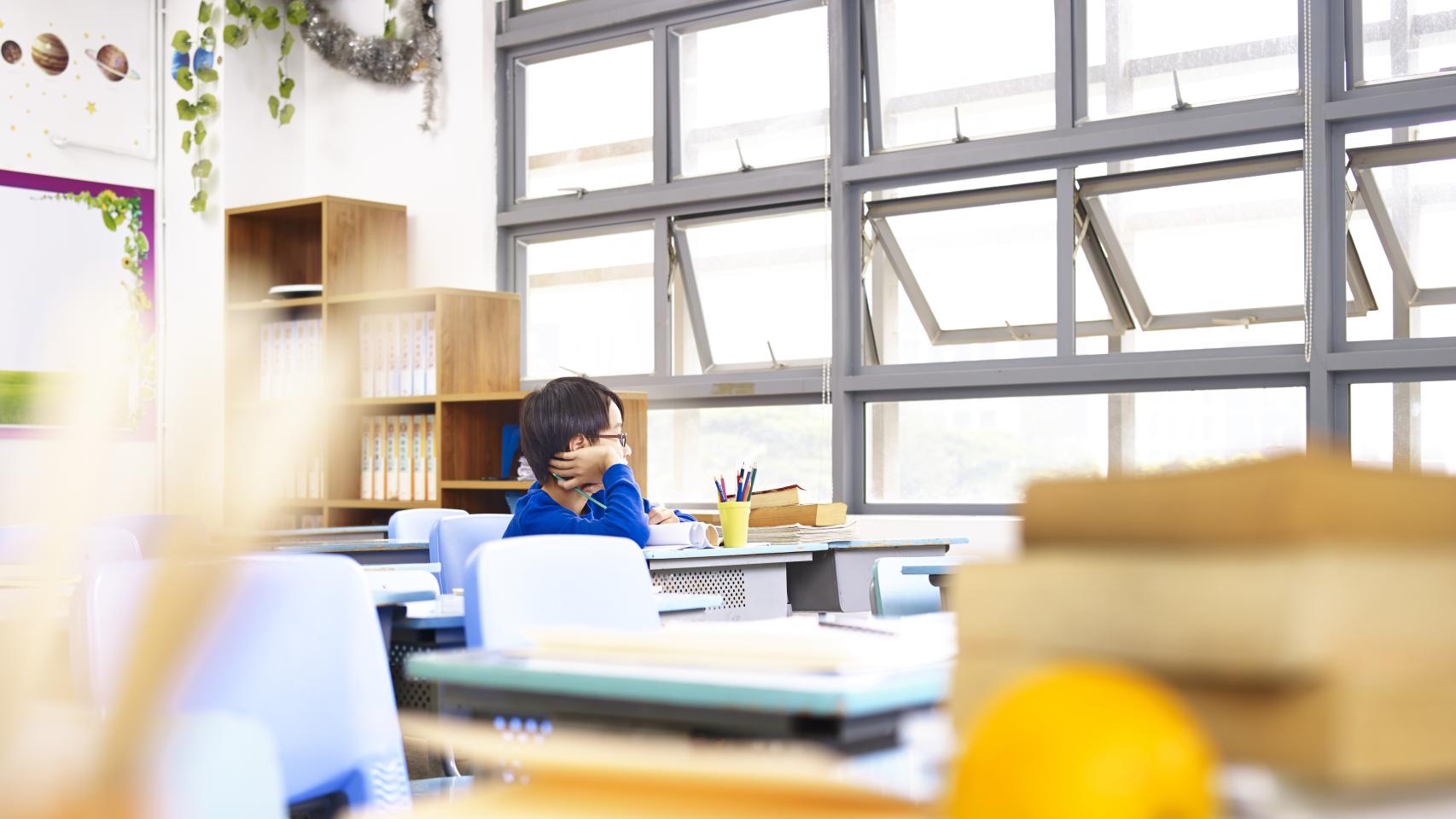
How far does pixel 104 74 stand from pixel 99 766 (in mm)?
6601

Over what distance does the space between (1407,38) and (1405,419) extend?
1.14m

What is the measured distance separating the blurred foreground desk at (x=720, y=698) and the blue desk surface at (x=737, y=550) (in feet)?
7.06

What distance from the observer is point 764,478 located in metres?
5.33

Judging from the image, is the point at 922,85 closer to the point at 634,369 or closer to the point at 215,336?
the point at 634,369

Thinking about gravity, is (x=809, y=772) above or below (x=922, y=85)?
below

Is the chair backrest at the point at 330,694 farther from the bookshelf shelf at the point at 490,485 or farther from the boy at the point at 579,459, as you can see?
the bookshelf shelf at the point at 490,485

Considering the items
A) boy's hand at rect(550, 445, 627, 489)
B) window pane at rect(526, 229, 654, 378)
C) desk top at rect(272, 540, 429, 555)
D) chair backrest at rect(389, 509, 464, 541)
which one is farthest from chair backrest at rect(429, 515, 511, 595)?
window pane at rect(526, 229, 654, 378)

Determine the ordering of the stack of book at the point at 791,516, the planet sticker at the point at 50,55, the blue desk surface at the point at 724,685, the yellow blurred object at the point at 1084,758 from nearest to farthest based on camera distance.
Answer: the yellow blurred object at the point at 1084,758
the blue desk surface at the point at 724,685
the stack of book at the point at 791,516
the planet sticker at the point at 50,55

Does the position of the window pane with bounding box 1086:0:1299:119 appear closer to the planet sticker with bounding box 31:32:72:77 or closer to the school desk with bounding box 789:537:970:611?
the school desk with bounding box 789:537:970:611

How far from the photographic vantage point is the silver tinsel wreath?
5953 millimetres

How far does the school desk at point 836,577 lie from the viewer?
12.3ft

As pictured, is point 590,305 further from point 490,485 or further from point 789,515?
point 789,515

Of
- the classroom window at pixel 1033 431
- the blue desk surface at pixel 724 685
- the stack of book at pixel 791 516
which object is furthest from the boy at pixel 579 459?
the blue desk surface at pixel 724 685

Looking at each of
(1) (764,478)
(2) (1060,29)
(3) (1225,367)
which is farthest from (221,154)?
(3) (1225,367)
